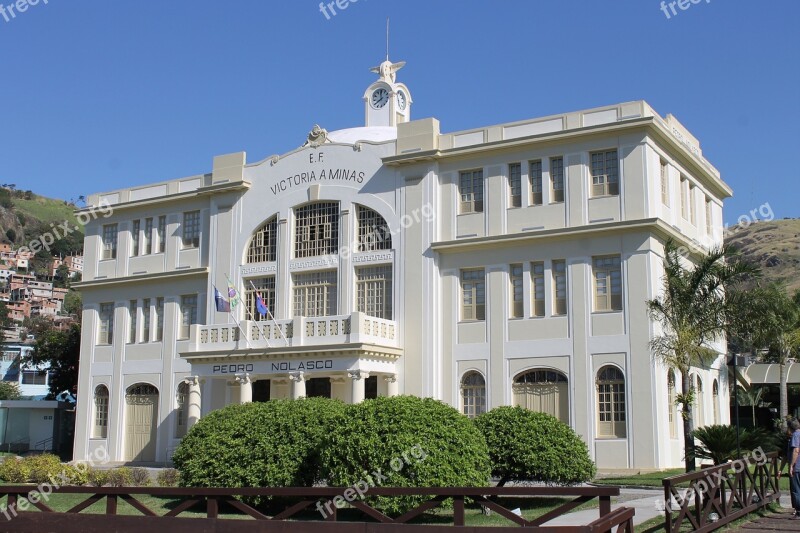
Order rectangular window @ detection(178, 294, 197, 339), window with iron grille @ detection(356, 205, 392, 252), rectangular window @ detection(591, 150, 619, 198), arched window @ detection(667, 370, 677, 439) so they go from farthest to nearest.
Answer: rectangular window @ detection(178, 294, 197, 339) < window with iron grille @ detection(356, 205, 392, 252) < rectangular window @ detection(591, 150, 619, 198) < arched window @ detection(667, 370, 677, 439)

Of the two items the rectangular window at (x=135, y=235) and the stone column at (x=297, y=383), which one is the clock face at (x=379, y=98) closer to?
the rectangular window at (x=135, y=235)

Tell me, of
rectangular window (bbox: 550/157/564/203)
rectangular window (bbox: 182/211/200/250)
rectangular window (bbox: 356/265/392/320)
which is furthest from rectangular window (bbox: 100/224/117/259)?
rectangular window (bbox: 550/157/564/203)

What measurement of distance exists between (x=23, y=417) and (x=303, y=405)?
35.4 meters

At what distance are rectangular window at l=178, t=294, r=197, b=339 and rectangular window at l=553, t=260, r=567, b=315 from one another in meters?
15.8

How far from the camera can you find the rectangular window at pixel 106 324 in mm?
41844

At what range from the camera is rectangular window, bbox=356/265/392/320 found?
34.2 m

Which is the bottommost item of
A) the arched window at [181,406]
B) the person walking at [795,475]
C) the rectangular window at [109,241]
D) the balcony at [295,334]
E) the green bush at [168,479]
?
the green bush at [168,479]

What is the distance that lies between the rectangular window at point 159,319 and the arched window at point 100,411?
12.1 feet

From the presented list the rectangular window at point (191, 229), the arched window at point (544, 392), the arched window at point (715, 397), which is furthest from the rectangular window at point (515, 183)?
the rectangular window at point (191, 229)

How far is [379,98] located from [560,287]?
13.9 meters

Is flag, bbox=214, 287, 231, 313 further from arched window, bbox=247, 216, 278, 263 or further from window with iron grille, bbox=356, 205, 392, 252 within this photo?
window with iron grille, bbox=356, 205, 392, 252

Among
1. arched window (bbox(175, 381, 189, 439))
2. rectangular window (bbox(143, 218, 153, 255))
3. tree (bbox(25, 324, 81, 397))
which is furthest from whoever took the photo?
tree (bbox(25, 324, 81, 397))

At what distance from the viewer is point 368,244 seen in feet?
115

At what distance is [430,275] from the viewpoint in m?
33.2
